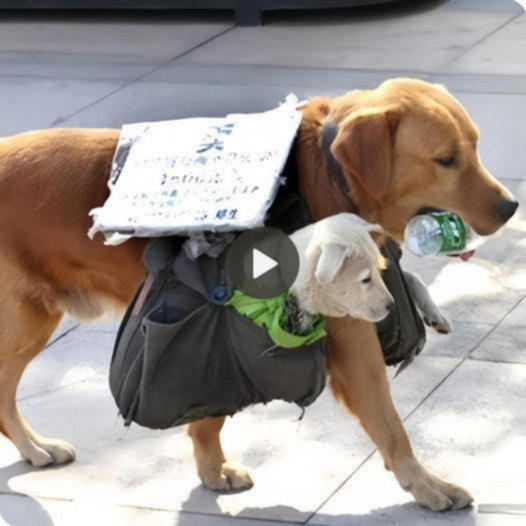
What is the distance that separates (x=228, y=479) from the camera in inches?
182

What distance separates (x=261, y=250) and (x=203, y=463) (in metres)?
0.95

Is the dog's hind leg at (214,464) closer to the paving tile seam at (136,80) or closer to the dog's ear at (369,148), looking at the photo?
the dog's ear at (369,148)

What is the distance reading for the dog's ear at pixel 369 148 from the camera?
4.00 meters

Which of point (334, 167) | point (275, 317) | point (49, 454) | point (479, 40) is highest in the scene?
point (334, 167)

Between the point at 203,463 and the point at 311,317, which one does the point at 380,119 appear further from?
the point at 203,463

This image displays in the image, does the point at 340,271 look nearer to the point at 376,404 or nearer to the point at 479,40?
the point at 376,404

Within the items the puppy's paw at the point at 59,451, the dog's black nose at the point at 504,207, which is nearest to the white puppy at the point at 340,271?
the dog's black nose at the point at 504,207

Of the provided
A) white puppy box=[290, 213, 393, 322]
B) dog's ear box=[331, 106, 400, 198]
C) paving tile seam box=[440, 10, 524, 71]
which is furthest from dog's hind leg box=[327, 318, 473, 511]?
paving tile seam box=[440, 10, 524, 71]

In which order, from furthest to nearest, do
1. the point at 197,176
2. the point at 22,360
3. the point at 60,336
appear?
the point at 60,336, the point at 22,360, the point at 197,176

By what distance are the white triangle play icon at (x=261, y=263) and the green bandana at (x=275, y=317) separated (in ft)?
0.29

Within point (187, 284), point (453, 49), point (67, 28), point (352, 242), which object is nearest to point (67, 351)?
point (187, 284)

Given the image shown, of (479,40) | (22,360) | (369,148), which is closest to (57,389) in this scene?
(22,360)

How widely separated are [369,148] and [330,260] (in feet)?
1.31

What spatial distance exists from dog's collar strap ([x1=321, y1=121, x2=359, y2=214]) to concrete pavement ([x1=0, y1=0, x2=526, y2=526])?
1.06 m
